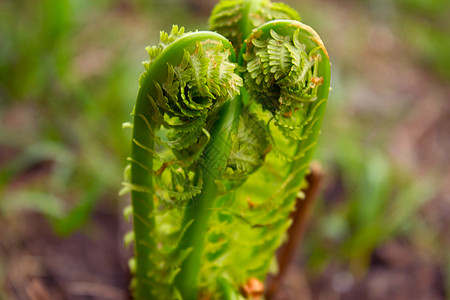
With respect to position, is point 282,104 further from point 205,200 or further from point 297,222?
point 297,222

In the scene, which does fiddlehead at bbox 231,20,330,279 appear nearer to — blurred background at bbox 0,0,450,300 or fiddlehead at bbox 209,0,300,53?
fiddlehead at bbox 209,0,300,53

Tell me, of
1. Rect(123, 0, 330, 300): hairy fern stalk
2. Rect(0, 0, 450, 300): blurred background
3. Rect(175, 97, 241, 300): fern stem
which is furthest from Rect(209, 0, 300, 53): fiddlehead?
Rect(0, 0, 450, 300): blurred background

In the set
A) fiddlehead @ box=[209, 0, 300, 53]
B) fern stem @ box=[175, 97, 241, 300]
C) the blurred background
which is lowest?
the blurred background

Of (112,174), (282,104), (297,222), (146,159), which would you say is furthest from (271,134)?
(112,174)

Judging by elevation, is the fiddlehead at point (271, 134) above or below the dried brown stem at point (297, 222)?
above

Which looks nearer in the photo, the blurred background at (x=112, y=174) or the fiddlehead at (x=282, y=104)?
the fiddlehead at (x=282, y=104)

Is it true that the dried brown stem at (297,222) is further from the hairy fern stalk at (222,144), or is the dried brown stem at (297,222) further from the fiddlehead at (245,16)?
the fiddlehead at (245,16)

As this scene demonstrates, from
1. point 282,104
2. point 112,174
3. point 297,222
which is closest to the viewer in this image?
point 282,104

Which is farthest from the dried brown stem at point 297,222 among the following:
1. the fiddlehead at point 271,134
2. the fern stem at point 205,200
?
the fern stem at point 205,200

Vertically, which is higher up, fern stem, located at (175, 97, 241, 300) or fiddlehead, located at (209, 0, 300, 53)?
fiddlehead, located at (209, 0, 300, 53)
